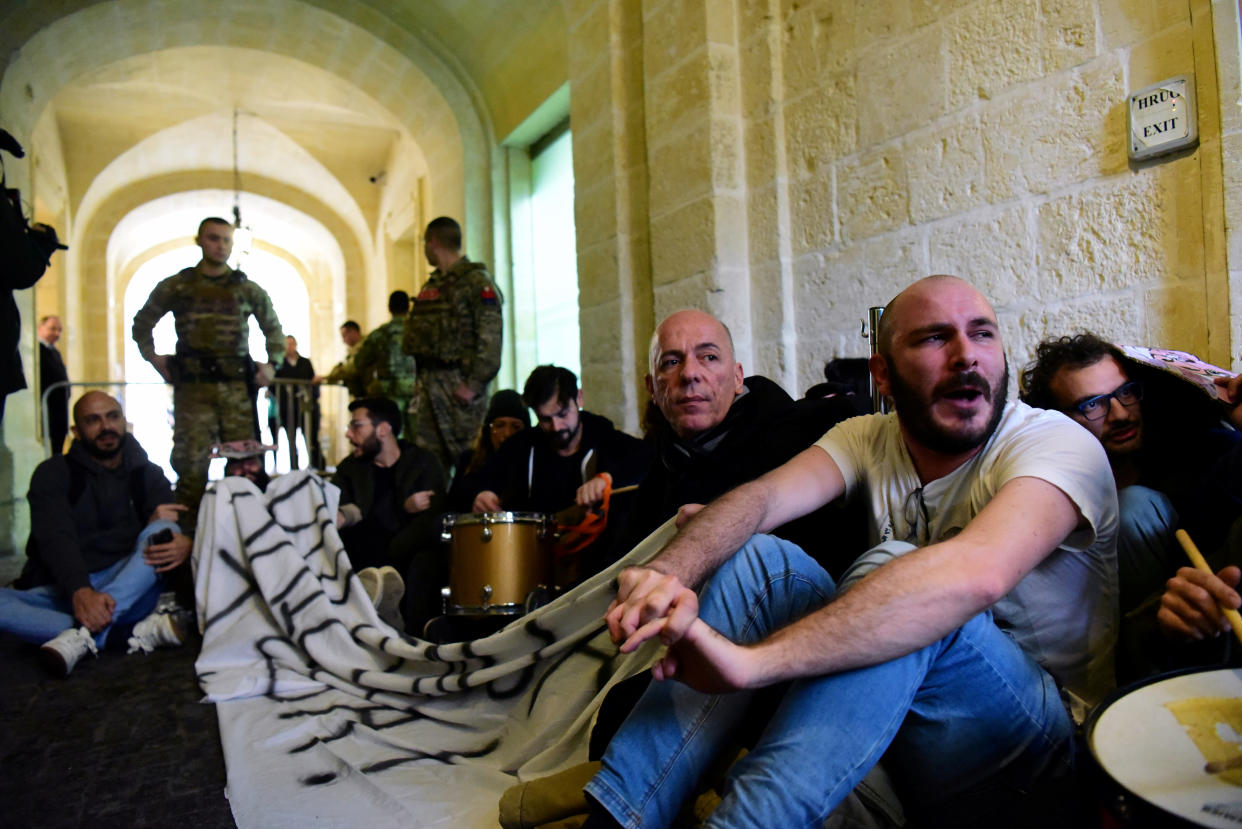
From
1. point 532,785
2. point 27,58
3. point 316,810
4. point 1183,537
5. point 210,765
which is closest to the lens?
point 1183,537

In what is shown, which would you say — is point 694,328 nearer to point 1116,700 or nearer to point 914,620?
point 914,620

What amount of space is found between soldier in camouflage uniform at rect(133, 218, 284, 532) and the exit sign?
5.33 m

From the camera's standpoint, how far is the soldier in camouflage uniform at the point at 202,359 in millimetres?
5773

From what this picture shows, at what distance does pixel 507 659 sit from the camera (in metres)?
2.57

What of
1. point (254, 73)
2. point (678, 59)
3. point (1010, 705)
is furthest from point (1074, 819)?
point (254, 73)

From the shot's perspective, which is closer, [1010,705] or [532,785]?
[1010,705]

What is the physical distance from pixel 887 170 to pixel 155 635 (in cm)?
362

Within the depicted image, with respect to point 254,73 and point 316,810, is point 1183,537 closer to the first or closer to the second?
point 316,810

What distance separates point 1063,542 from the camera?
1.56 m

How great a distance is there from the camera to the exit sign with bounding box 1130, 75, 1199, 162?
229 cm

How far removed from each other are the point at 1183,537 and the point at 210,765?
242 centimetres

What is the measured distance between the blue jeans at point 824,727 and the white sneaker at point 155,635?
2.98m

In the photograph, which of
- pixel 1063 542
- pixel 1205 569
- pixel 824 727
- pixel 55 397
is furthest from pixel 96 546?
pixel 55 397

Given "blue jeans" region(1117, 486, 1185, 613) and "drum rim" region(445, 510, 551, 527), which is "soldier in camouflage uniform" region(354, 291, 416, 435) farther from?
"blue jeans" region(1117, 486, 1185, 613)
